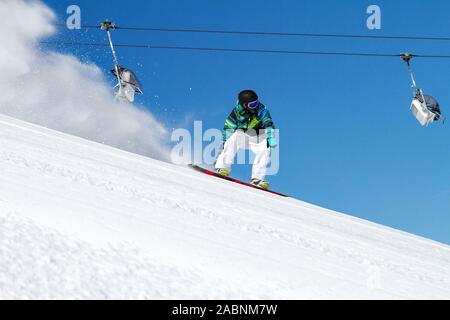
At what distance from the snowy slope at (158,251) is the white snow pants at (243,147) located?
533cm

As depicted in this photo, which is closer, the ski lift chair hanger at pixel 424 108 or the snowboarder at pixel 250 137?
the snowboarder at pixel 250 137

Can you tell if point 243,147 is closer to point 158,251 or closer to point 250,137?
point 250,137

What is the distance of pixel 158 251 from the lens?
188 centimetres

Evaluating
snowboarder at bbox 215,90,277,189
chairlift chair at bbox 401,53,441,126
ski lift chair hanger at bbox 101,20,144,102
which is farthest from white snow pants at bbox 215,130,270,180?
chairlift chair at bbox 401,53,441,126

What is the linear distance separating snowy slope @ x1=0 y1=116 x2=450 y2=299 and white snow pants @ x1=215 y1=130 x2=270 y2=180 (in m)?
5.33

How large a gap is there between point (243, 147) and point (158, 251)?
23.6 ft

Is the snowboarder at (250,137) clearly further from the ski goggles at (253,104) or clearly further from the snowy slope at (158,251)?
the snowy slope at (158,251)

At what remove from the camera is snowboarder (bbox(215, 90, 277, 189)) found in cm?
877

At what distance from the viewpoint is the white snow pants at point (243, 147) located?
8.82m

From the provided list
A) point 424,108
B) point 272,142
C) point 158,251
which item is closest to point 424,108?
point 424,108

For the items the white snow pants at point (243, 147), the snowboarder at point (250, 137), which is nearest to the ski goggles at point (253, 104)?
the snowboarder at point (250, 137)
